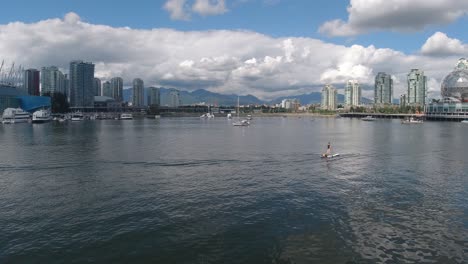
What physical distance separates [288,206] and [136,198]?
528 inches

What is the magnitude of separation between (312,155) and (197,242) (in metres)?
43.0

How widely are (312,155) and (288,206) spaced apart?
110 feet

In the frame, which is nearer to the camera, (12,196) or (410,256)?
(410,256)

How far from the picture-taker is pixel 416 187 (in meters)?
37.7

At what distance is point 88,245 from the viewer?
73.0ft

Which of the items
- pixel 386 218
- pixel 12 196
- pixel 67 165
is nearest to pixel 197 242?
pixel 386 218

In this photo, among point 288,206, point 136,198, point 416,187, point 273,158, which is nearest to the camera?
point 288,206

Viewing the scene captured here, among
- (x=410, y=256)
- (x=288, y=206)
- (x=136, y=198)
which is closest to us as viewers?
(x=410, y=256)

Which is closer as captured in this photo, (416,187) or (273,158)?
(416,187)

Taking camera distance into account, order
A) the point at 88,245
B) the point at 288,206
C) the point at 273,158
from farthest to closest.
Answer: the point at 273,158 < the point at 288,206 < the point at 88,245

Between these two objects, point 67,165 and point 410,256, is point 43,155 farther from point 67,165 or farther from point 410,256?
point 410,256

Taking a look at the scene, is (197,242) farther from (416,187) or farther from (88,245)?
(416,187)

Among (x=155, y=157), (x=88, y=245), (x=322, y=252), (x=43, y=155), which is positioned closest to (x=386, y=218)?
(x=322, y=252)

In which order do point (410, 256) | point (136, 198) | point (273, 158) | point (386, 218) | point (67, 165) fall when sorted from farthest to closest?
point (273, 158)
point (67, 165)
point (136, 198)
point (386, 218)
point (410, 256)
